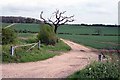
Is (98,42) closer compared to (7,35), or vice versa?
(7,35)

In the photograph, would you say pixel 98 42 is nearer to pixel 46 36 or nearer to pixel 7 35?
pixel 46 36

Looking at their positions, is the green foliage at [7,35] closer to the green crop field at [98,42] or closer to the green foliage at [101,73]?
the green crop field at [98,42]

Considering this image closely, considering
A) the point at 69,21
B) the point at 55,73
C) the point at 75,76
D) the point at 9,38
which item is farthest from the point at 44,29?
the point at 75,76

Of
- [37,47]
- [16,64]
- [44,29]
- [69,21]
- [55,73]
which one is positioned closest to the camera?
[55,73]

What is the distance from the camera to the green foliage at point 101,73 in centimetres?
→ 1160

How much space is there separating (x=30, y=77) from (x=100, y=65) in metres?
2.77

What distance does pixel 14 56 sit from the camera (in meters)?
19.2

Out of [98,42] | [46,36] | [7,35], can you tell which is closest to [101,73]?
[7,35]

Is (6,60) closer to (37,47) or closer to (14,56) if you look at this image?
(14,56)

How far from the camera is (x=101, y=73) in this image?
11.9m

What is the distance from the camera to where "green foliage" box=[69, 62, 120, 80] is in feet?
38.1

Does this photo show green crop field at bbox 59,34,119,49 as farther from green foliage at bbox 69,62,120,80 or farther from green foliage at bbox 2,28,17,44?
green foliage at bbox 69,62,120,80

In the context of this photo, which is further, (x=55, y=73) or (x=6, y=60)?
(x=6, y=60)

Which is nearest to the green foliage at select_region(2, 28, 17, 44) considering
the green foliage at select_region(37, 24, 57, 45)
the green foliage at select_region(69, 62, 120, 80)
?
the green foliage at select_region(37, 24, 57, 45)
